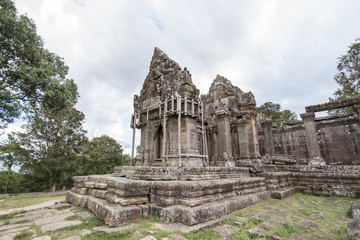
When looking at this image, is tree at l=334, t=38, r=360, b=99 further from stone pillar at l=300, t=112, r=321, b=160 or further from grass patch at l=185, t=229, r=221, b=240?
grass patch at l=185, t=229, r=221, b=240

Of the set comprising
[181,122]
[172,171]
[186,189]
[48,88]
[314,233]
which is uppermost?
[48,88]

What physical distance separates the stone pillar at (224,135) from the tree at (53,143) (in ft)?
50.9

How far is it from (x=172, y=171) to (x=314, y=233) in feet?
10.2

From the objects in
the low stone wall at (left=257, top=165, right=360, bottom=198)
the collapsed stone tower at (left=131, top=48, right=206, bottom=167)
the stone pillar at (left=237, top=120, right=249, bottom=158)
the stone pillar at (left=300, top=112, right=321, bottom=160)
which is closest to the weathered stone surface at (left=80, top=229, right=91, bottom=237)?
the collapsed stone tower at (left=131, top=48, right=206, bottom=167)

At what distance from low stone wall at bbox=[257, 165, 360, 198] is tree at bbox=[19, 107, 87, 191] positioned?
1842 centimetres

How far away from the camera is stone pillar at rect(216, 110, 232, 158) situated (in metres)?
9.20

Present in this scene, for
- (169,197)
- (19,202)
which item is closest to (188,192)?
(169,197)

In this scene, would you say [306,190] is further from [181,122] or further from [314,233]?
[181,122]

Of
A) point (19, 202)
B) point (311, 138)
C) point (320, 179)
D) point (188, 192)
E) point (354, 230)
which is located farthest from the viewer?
point (311, 138)

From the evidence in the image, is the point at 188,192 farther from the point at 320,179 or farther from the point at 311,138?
the point at 311,138

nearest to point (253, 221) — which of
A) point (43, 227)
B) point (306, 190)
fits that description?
point (43, 227)

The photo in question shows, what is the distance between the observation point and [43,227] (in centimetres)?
321

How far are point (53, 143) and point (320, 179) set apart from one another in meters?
21.6

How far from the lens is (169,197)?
3787 mm
